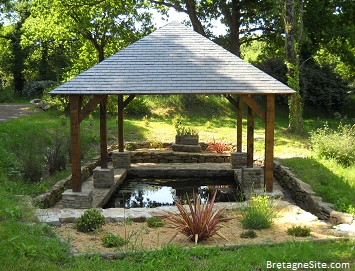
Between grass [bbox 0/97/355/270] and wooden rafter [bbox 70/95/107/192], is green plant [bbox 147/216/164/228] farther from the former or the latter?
wooden rafter [bbox 70/95/107/192]

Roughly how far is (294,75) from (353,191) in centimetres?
868

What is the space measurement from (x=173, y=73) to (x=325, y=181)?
167 inches

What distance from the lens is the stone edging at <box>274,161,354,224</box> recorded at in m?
7.20

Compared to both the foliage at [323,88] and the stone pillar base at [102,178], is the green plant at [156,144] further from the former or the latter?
the foliage at [323,88]

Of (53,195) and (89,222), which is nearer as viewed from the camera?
(89,222)

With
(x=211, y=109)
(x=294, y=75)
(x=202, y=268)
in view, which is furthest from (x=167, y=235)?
(x=211, y=109)

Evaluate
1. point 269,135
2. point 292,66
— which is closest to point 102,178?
point 269,135

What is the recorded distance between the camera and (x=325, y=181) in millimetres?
9586

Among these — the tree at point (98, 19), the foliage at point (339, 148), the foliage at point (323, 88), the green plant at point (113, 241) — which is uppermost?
the tree at point (98, 19)

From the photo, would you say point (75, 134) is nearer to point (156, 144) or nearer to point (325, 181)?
point (325, 181)

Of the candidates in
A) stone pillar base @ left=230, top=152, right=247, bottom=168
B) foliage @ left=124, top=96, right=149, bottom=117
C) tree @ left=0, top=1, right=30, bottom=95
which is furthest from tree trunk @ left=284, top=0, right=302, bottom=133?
tree @ left=0, top=1, right=30, bottom=95

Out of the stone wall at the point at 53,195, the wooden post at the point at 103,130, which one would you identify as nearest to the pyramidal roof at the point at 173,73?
the wooden post at the point at 103,130

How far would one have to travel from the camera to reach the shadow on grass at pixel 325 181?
801 centimetres

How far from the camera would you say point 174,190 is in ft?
35.8
